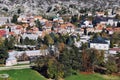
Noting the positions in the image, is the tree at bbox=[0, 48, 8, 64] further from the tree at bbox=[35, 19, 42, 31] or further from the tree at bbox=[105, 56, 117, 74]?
the tree at bbox=[35, 19, 42, 31]

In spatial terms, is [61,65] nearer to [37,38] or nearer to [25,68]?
[25,68]

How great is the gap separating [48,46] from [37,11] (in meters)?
24.1

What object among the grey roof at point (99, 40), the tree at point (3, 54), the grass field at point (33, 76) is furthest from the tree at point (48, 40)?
the grass field at point (33, 76)

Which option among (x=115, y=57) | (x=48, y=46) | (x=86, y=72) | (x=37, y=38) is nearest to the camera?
(x=86, y=72)

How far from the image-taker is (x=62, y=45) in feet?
91.8

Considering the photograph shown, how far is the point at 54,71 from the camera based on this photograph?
22.3 meters

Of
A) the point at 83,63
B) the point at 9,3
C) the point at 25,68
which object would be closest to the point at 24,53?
the point at 25,68

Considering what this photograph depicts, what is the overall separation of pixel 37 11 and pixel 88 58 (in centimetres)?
2998

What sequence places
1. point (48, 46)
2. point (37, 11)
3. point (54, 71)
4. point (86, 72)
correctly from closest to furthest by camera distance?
1. point (54, 71)
2. point (86, 72)
3. point (48, 46)
4. point (37, 11)

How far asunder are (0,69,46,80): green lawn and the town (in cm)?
52

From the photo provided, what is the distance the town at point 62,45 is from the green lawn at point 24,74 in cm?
52

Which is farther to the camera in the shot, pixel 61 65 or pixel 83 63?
pixel 83 63

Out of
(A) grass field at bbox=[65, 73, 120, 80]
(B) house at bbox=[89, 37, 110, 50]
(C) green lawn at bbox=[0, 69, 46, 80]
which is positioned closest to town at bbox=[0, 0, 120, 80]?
(B) house at bbox=[89, 37, 110, 50]

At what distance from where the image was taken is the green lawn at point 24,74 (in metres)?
22.4
